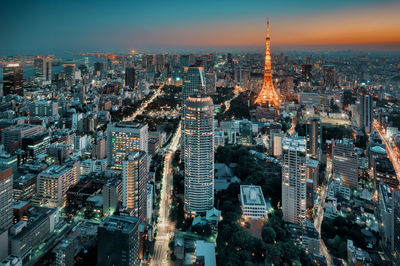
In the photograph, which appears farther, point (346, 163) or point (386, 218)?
point (346, 163)

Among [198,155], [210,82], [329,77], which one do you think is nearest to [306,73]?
[329,77]

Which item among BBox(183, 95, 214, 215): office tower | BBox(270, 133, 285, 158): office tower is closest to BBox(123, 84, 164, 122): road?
BBox(270, 133, 285, 158): office tower

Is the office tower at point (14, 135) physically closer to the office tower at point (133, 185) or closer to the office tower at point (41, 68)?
the office tower at point (133, 185)

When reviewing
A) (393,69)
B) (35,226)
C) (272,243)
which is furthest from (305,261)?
(393,69)

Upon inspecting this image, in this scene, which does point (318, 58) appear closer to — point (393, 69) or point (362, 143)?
point (393, 69)

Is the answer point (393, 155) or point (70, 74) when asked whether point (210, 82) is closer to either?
point (393, 155)

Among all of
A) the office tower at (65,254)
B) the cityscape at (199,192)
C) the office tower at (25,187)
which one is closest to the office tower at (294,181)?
the cityscape at (199,192)

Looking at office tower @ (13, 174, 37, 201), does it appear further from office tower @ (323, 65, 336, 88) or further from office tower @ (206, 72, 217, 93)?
office tower @ (323, 65, 336, 88)

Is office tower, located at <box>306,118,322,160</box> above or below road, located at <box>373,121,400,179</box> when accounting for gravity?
above
